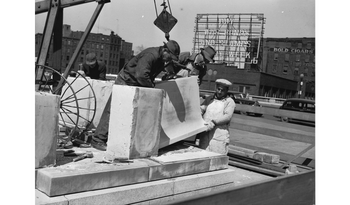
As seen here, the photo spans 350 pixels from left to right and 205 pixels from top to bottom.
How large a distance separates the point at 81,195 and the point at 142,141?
3.65ft

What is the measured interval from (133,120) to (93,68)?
4.48 metres

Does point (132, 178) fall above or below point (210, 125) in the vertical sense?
below

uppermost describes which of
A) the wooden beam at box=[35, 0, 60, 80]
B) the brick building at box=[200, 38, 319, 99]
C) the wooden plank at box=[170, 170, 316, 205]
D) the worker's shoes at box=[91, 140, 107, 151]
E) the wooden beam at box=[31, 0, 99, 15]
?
the brick building at box=[200, 38, 319, 99]

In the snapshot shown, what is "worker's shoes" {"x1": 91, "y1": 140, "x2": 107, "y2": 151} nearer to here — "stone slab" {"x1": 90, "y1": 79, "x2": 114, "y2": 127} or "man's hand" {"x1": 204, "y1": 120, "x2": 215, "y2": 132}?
"stone slab" {"x1": 90, "y1": 79, "x2": 114, "y2": 127}

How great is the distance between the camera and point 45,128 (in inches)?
154

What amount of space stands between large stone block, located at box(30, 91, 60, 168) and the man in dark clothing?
440 cm

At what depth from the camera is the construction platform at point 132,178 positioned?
361 cm

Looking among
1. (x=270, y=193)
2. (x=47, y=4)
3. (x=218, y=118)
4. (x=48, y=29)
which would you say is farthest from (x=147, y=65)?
(x=270, y=193)

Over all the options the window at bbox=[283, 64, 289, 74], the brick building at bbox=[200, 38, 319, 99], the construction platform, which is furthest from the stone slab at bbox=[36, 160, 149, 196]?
the window at bbox=[283, 64, 289, 74]

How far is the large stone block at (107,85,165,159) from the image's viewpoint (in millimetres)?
4371

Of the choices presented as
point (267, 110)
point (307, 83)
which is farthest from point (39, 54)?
point (307, 83)

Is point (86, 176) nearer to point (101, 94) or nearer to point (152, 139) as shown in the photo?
point (152, 139)
